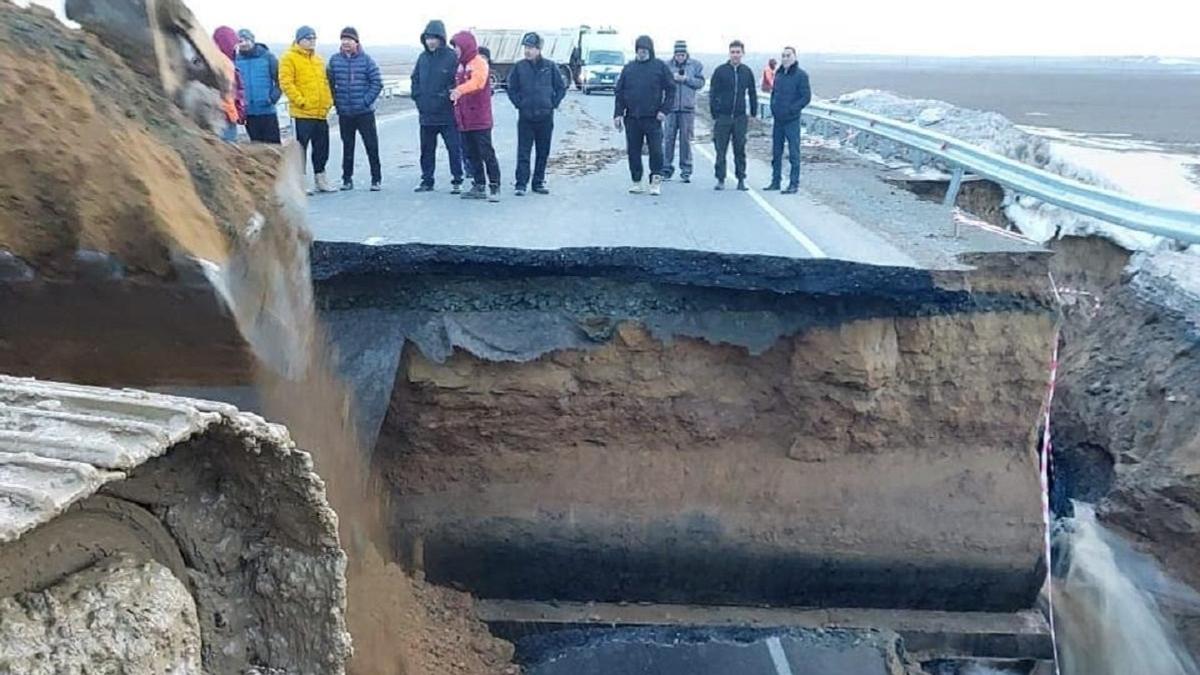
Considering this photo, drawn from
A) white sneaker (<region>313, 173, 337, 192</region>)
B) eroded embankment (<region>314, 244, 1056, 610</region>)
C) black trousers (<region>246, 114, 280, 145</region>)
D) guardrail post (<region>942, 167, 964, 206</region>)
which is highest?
black trousers (<region>246, 114, 280, 145</region>)

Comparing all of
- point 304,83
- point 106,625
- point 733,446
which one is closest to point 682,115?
point 304,83

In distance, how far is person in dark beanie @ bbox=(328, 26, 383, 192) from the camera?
9.43 m

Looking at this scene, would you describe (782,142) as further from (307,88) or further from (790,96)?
(307,88)

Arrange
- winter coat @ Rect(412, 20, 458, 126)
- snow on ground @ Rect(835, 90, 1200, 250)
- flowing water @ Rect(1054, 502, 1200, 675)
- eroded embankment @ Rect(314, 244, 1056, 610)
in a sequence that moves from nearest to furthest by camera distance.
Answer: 1. flowing water @ Rect(1054, 502, 1200, 675)
2. eroded embankment @ Rect(314, 244, 1056, 610)
3. winter coat @ Rect(412, 20, 458, 126)
4. snow on ground @ Rect(835, 90, 1200, 250)

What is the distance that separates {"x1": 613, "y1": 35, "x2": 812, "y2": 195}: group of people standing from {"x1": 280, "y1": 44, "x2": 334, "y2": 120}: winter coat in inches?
107

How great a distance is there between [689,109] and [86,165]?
9347 mm

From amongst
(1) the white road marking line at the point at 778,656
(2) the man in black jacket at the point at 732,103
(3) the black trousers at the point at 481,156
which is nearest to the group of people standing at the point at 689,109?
(2) the man in black jacket at the point at 732,103

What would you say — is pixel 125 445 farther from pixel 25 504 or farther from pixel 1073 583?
pixel 1073 583

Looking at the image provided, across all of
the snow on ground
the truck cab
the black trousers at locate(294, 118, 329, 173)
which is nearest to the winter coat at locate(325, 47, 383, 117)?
the black trousers at locate(294, 118, 329, 173)

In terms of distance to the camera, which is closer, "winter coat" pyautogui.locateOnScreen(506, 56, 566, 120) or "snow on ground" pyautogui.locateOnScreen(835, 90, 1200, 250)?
"winter coat" pyautogui.locateOnScreen(506, 56, 566, 120)

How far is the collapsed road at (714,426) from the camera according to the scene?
6809mm

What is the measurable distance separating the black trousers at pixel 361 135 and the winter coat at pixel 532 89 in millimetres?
→ 1279

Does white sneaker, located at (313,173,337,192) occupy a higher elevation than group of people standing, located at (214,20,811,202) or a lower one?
lower

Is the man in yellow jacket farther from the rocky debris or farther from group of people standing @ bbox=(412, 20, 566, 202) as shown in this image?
the rocky debris
